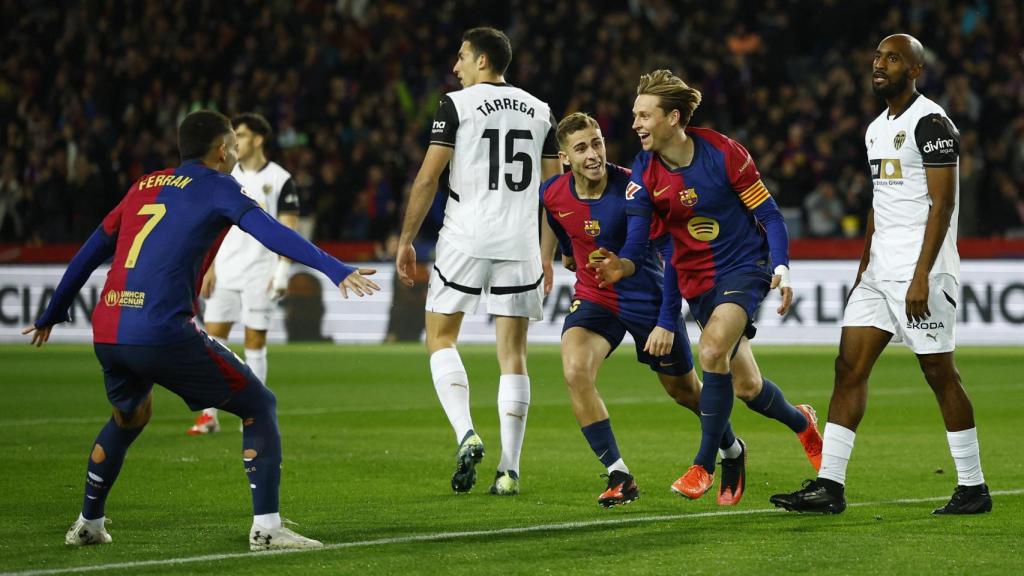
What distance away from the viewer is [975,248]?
20.3 m

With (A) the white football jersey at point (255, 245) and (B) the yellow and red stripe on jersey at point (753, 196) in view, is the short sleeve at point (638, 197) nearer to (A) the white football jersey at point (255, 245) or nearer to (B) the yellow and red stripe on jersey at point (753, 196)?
(B) the yellow and red stripe on jersey at point (753, 196)

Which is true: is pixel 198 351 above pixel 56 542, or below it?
above

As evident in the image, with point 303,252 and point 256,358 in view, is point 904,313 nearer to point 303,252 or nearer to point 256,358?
point 303,252

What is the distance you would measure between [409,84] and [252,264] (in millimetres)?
14717

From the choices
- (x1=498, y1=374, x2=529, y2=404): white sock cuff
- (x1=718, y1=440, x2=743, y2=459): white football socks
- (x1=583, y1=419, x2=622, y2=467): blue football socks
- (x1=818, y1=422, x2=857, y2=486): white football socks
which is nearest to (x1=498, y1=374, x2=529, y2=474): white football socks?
(x1=498, y1=374, x2=529, y2=404): white sock cuff

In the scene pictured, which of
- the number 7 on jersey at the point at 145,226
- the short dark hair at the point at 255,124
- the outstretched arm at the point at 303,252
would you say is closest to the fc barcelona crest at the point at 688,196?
the outstretched arm at the point at 303,252

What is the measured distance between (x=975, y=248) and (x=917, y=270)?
45.1 ft

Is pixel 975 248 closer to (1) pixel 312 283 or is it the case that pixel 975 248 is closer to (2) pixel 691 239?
(1) pixel 312 283

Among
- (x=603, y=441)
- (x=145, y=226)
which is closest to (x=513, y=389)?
(x=603, y=441)

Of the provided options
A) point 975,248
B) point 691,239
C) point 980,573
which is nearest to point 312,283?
A: point 975,248

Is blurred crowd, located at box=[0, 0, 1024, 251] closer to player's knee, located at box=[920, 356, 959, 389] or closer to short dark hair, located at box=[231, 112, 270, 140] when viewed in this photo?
short dark hair, located at box=[231, 112, 270, 140]

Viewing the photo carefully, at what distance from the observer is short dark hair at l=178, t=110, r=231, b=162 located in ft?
21.5

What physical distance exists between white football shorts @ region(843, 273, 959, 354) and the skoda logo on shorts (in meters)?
0.79

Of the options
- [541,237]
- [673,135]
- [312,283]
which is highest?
[673,135]
